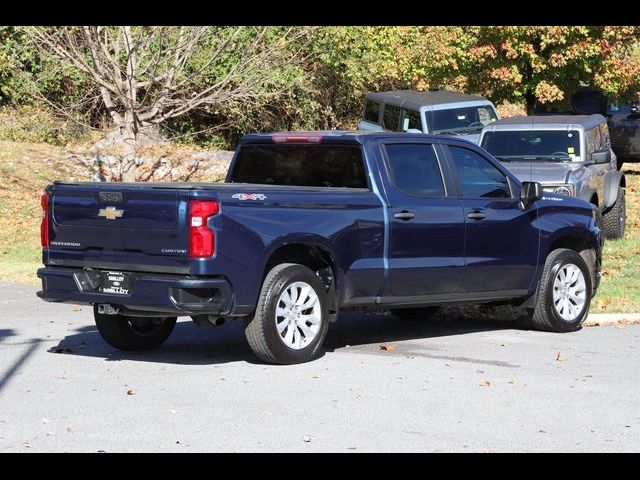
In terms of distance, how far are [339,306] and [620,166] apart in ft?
64.6

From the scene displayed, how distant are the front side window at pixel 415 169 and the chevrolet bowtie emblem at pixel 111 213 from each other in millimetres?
2387

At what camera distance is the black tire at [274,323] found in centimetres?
929

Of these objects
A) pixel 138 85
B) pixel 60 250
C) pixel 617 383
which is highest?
pixel 138 85

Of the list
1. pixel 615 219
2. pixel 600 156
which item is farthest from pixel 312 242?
pixel 615 219

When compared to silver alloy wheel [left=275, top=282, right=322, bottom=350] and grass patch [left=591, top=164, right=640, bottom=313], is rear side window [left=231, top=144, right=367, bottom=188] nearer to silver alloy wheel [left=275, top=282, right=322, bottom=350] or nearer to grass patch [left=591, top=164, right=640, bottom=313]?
silver alloy wheel [left=275, top=282, right=322, bottom=350]

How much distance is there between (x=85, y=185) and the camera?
9.58 metres

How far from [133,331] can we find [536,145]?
8846mm

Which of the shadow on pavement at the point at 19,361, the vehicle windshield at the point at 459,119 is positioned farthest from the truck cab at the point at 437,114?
the shadow on pavement at the point at 19,361

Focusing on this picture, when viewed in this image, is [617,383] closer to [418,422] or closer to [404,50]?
[418,422]

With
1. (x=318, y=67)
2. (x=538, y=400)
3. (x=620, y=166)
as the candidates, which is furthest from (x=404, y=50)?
(x=538, y=400)

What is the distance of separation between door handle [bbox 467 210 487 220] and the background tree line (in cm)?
1014

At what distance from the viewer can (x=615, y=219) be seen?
18578mm

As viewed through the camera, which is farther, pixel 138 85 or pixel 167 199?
pixel 138 85

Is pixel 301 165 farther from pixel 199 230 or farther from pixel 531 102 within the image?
pixel 531 102
